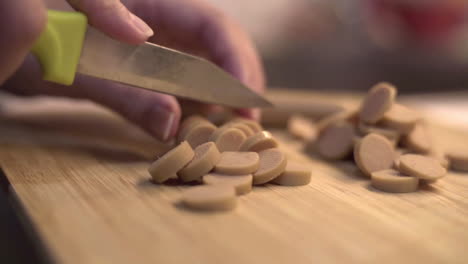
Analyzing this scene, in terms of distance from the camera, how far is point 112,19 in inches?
48.8

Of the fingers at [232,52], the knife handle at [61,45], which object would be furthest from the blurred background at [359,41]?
the knife handle at [61,45]

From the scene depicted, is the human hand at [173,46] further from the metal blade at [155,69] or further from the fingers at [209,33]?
the metal blade at [155,69]

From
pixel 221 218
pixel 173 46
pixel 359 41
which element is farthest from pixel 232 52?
pixel 359 41

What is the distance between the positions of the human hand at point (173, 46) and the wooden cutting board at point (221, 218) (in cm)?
15

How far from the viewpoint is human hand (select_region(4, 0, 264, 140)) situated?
1.61 m

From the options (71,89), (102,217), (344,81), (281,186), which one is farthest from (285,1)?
(102,217)

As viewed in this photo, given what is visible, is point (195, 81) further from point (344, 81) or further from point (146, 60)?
point (344, 81)

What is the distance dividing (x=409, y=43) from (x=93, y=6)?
3.80 metres

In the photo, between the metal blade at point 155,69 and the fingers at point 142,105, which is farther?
the fingers at point 142,105

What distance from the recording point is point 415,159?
142 centimetres

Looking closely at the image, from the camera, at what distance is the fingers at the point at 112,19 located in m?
1.22

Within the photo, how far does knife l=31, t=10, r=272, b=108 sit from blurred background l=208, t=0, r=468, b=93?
2.51m

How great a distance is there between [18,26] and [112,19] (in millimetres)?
275

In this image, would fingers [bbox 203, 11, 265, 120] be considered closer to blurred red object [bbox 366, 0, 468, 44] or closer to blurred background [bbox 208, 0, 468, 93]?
blurred background [bbox 208, 0, 468, 93]
